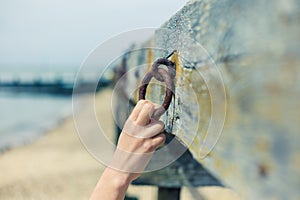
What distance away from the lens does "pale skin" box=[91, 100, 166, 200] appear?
1.47 metres

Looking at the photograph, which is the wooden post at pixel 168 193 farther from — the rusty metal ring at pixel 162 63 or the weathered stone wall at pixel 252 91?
the weathered stone wall at pixel 252 91

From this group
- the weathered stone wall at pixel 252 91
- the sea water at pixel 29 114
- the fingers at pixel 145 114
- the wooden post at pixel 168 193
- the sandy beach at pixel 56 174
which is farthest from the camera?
the sea water at pixel 29 114

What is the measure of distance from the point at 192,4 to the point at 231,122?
1.61 feet

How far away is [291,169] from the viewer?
0.67 meters

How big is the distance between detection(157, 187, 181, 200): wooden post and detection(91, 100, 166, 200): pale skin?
8.08ft

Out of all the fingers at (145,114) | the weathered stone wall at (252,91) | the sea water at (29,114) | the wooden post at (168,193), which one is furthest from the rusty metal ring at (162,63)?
the sea water at (29,114)

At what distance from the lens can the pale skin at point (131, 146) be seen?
4.83 ft

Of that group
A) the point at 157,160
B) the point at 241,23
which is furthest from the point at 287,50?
the point at 157,160

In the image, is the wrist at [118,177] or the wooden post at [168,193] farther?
the wooden post at [168,193]

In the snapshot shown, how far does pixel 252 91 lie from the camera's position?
0.78 meters

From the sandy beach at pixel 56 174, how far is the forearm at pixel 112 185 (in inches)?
148

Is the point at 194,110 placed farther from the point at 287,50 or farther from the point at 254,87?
the point at 287,50

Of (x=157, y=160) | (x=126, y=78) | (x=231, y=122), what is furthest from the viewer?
(x=126, y=78)

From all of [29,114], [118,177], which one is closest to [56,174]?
[118,177]
